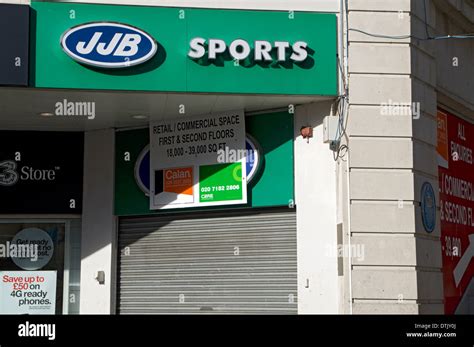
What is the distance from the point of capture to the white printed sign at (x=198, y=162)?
14.7 m

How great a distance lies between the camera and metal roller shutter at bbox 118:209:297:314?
47.3 ft

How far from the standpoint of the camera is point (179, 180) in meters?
15.1

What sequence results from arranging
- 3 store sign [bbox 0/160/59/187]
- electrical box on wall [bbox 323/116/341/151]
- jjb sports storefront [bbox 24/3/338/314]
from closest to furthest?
1. jjb sports storefront [bbox 24/3/338/314]
2. electrical box on wall [bbox 323/116/341/151]
3. 3 store sign [bbox 0/160/59/187]

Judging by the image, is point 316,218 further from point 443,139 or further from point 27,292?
point 27,292

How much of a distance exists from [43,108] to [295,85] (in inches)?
158

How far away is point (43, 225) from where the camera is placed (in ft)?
52.6

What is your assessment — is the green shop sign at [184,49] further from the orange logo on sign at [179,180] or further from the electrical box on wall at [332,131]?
the orange logo on sign at [179,180]

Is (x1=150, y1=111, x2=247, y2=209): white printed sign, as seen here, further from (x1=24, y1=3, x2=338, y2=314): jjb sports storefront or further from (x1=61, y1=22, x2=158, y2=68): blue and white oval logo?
(x1=61, y1=22, x2=158, y2=68): blue and white oval logo

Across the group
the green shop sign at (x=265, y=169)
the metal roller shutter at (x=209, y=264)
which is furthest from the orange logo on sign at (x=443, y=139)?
the metal roller shutter at (x=209, y=264)

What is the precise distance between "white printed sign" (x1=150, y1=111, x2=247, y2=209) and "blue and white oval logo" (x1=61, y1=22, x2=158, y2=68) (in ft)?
6.12
